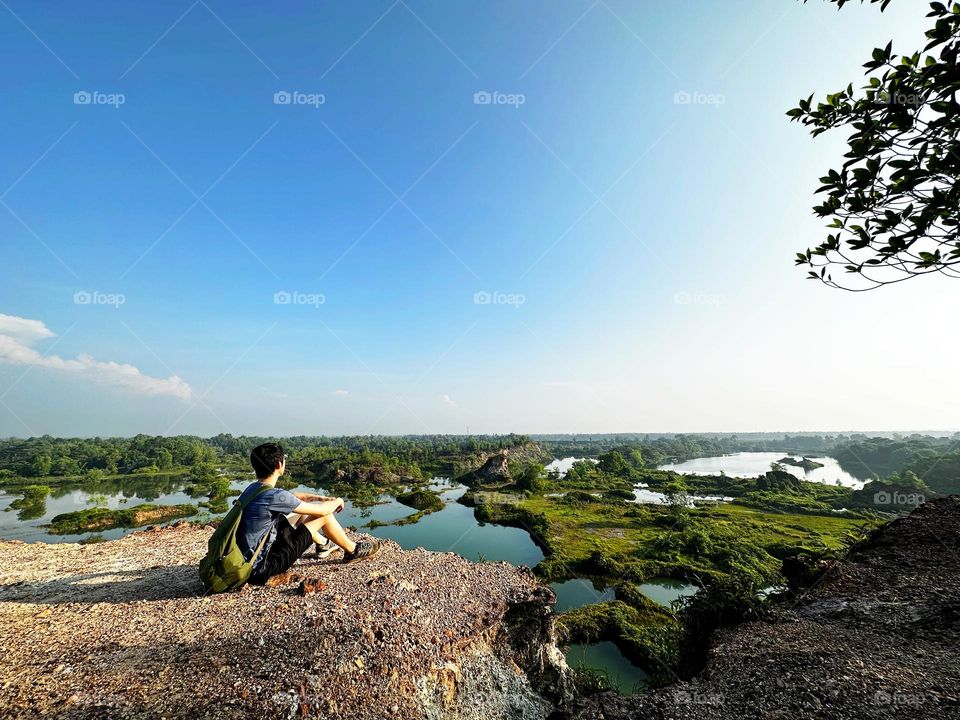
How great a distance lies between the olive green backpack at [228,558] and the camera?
5309mm

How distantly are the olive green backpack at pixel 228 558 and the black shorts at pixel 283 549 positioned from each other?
0.27 metres

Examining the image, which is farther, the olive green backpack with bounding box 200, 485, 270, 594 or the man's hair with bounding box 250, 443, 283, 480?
the man's hair with bounding box 250, 443, 283, 480

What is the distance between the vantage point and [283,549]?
598cm

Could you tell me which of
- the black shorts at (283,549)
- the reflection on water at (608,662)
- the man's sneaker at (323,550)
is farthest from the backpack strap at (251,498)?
the reflection on water at (608,662)

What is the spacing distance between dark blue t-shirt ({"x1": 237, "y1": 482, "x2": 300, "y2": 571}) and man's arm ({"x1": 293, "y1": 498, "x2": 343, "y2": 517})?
0.47 ft

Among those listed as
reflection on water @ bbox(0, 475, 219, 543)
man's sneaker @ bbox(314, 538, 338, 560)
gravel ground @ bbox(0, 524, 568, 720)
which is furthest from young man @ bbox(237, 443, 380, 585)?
reflection on water @ bbox(0, 475, 219, 543)

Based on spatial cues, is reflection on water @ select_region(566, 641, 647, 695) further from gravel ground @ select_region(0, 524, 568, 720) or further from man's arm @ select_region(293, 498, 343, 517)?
man's arm @ select_region(293, 498, 343, 517)

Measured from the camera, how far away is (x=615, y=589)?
75.4ft

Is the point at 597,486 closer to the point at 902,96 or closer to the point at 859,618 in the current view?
the point at 859,618

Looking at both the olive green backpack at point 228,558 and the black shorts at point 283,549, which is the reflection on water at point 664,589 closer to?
the black shorts at point 283,549

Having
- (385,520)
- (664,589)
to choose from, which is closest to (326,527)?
(664,589)

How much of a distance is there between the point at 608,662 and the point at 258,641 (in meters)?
16.6

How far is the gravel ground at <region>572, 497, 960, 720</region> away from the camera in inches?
176

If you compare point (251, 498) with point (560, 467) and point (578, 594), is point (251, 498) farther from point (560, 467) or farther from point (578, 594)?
point (560, 467)
